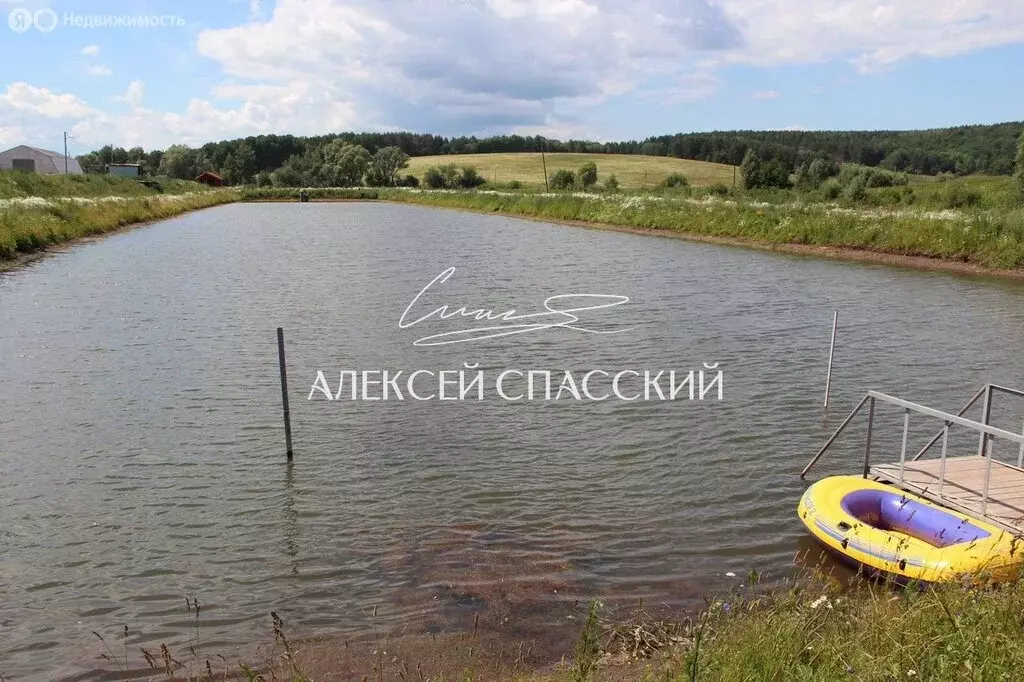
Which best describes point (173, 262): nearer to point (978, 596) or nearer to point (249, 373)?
point (249, 373)

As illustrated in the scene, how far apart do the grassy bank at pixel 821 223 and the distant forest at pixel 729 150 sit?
55699 mm

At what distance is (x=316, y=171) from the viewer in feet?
470

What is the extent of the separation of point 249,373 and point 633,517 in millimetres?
7990

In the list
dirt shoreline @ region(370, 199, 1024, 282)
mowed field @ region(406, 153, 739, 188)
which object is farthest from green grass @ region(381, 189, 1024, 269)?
mowed field @ region(406, 153, 739, 188)

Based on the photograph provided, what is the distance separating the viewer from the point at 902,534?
287 inches

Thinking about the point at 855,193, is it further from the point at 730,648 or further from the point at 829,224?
the point at 730,648

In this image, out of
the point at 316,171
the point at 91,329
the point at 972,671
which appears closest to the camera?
the point at 972,671

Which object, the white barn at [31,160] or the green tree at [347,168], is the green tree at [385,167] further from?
the white barn at [31,160]

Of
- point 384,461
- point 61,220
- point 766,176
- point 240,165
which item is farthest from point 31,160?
point 384,461

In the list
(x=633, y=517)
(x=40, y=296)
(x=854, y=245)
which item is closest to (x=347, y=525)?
(x=633, y=517)

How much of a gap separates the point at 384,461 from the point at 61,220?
3400cm

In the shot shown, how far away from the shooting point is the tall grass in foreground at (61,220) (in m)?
29.8

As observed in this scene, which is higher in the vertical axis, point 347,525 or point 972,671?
point 972,671

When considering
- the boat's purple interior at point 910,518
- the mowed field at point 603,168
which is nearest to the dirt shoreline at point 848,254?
the boat's purple interior at point 910,518
